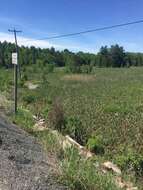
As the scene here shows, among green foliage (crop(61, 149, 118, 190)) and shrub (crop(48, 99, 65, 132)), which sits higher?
green foliage (crop(61, 149, 118, 190))

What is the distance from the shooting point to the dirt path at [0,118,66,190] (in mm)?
5906

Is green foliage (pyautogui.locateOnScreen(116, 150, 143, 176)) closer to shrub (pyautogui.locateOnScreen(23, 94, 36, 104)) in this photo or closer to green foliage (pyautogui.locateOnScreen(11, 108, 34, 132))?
green foliage (pyautogui.locateOnScreen(11, 108, 34, 132))

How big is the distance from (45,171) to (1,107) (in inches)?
413

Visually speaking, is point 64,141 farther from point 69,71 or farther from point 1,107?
point 69,71

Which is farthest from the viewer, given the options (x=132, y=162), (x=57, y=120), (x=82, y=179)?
(x=57, y=120)

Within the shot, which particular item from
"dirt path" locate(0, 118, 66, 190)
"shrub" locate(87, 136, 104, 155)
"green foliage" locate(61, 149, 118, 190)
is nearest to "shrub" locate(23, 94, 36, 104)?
"shrub" locate(87, 136, 104, 155)

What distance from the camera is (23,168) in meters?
6.74

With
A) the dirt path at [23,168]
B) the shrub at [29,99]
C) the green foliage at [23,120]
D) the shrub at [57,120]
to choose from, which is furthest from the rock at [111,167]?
the shrub at [29,99]

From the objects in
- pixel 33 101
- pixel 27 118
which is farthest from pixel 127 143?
pixel 33 101

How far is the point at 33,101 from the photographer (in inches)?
849

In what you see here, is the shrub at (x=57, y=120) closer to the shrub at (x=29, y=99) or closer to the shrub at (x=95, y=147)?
the shrub at (x=95, y=147)

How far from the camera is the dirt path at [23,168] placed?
5.91 meters

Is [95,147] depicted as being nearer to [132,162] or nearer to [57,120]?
[132,162]

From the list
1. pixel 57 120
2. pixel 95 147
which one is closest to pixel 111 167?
pixel 95 147
